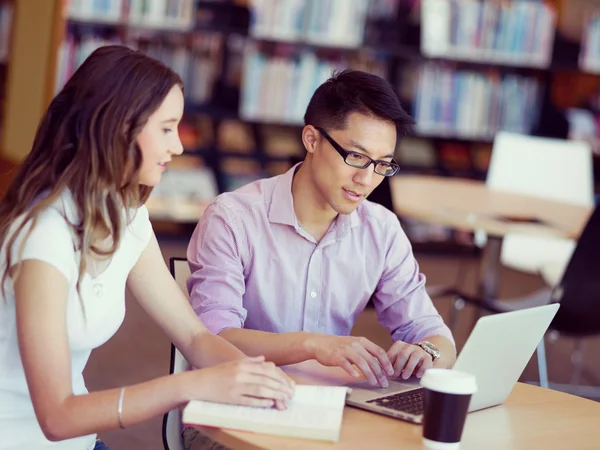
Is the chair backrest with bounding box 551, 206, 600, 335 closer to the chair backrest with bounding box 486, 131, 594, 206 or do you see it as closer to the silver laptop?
the chair backrest with bounding box 486, 131, 594, 206

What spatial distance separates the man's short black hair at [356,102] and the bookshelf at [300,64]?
3.31 m

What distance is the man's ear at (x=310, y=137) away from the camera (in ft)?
7.35

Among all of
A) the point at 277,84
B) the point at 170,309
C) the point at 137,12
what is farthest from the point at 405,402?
the point at 277,84

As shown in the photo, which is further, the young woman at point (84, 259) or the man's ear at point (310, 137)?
the man's ear at point (310, 137)

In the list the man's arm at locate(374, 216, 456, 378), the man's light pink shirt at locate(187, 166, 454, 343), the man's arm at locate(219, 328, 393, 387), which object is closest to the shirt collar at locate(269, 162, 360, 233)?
the man's light pink shirt at locate(187, 166, 454, 343)

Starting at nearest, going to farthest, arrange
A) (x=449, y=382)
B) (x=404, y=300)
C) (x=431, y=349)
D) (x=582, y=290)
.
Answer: (x=449, y=382), (x=431, y=349), (x=404, y=300), (x=582, y=290)

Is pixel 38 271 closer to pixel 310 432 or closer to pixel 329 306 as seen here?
pixel 310 432

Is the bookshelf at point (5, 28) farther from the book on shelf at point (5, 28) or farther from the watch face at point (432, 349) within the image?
the watch face at point (432, 349)

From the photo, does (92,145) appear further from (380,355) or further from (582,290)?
(582,290)

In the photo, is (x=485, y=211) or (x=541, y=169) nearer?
(x=485, y=211)

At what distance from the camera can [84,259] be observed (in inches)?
61.5

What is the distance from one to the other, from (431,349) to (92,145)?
0.81 meters

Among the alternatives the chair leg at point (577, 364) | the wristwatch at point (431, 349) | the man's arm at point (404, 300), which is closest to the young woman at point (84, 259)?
the wristwatch at point (431, 349)

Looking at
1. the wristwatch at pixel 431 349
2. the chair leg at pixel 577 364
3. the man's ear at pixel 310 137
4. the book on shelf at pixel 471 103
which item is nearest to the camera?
the wristwatch at pixel 431 349
